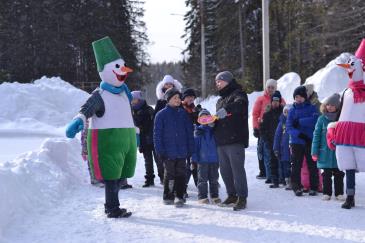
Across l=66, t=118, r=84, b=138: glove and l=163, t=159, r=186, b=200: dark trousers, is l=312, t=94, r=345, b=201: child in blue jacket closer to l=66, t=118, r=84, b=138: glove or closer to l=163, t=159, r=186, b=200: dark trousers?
l=163, t=159, r=186, b=200: dark trousers

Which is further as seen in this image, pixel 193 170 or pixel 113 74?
pixel 193 170

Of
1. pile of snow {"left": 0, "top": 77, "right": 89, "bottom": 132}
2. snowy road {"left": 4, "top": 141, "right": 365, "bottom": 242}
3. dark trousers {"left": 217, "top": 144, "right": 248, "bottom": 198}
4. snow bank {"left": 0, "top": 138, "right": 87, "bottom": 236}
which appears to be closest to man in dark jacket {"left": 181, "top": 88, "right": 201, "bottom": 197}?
snowy road {"left": 4, "top": 141, "right": 365, "bottom": 242}

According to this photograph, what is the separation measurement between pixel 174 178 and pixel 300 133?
2051mm

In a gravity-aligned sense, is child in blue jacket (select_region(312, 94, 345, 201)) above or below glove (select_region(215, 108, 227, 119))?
below

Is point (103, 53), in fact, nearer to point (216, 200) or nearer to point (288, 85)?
point (216, 200)

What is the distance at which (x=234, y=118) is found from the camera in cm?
623

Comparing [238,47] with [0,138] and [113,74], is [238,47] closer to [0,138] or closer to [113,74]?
[0,138]

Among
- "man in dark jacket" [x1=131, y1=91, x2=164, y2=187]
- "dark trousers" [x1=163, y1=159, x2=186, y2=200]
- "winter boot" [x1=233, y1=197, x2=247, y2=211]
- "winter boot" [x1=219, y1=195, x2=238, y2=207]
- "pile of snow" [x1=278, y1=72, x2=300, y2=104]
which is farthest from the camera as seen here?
"pile of snow" [x1=278, y1=72, x2=300, y2=104]

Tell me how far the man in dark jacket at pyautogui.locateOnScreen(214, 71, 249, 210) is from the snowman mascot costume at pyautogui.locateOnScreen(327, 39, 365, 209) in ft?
4.07

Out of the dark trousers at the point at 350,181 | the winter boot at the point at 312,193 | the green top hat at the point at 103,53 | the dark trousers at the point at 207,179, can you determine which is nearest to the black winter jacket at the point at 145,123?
the dark trousers at the point at 207,179

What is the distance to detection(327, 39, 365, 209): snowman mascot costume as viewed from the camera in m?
6.04

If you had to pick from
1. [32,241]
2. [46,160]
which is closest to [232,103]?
[32,241]

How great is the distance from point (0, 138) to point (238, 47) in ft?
85.9

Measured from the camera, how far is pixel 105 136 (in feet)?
19.9
